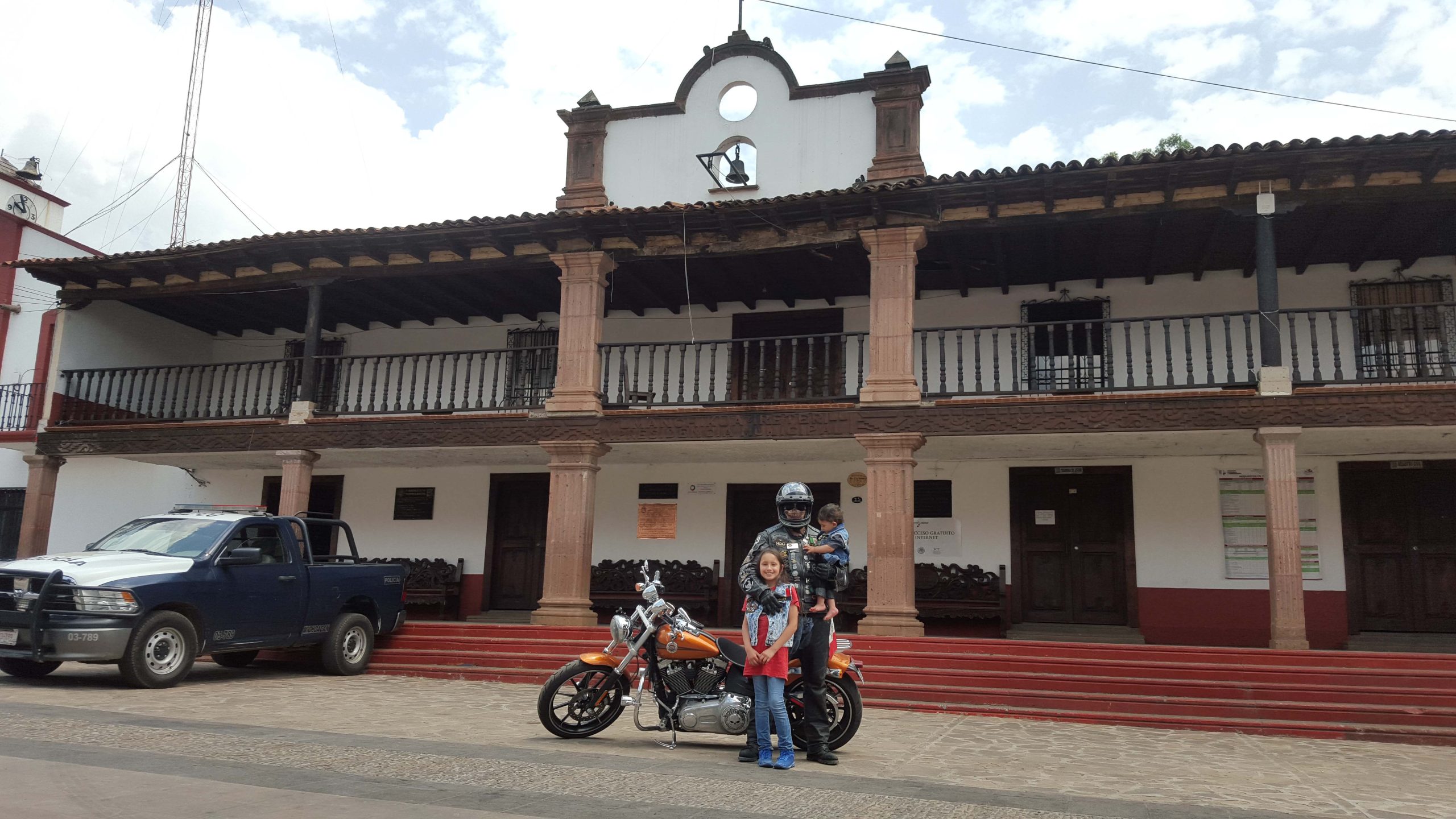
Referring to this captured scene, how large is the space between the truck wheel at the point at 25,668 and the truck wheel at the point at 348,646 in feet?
7.95

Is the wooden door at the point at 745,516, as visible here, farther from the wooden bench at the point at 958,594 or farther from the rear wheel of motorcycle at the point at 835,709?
the rear wheel of motorcycle at the point at 835,709

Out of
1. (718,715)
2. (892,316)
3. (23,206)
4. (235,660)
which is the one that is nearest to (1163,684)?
(892,316)

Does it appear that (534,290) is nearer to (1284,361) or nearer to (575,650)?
(575,650)

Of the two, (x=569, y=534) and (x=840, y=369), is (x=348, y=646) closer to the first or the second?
(x=569, y=534)

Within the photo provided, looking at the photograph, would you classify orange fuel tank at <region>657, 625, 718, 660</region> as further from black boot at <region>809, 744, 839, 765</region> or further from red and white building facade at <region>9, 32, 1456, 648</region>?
red and white building facade at <region>9, 32, 1456, 648</region>

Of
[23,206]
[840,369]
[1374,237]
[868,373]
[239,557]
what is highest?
[23,206]

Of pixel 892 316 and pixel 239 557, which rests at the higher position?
pixel 892 316

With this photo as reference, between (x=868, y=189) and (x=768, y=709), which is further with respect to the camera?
(x=868, y=189)

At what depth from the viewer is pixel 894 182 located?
12117 millimetres

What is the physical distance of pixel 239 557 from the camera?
9766 millimetres

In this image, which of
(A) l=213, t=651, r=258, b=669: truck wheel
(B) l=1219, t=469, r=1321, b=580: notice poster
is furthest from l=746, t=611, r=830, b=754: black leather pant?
(B) l=1219, t=469, r=1321, b=580: notice poster

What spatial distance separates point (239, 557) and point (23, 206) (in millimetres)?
16241

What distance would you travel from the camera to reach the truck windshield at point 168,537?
9.94 meters

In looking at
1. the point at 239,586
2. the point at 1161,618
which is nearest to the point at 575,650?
the point at 239,586
